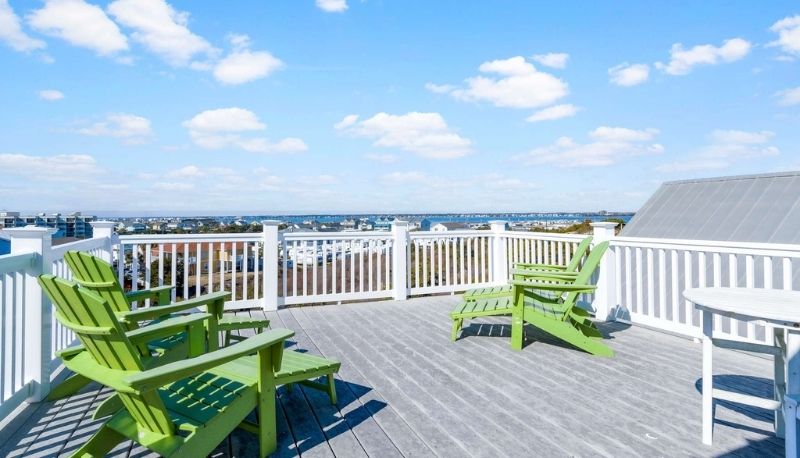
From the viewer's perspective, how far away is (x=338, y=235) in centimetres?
555

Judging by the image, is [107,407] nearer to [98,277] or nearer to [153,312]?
[153,312]

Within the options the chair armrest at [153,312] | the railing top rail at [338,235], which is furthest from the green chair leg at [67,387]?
the railing top rail at [338,235]

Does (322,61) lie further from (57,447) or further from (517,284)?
(57,447)

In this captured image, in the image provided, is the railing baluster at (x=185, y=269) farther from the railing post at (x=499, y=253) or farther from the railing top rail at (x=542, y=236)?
the railing top rail at (x=542, y=236)

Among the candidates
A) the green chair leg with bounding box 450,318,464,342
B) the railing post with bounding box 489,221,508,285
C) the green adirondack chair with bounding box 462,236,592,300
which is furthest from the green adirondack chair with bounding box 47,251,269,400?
the railing post with bounding box 489,221,508,285

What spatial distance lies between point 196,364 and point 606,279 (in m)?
4.48

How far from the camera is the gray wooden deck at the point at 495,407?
1.94 meters

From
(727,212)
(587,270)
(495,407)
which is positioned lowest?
(495,407)

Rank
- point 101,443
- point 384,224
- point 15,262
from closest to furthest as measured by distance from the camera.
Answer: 1. point 101,443
2. point 15,262
3. point 384,224

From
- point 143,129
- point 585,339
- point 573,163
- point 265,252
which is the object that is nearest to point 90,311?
point 585,339

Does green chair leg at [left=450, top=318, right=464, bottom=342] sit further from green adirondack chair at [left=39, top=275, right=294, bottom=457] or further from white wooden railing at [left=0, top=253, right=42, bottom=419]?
white wooden railing at [left=0, top=253, right=42, bottom=419]

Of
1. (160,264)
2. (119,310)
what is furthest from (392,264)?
(119,310)

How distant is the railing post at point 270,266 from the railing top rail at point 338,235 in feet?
0.51

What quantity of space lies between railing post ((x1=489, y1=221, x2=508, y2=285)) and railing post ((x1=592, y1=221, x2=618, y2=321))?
5.98 feet
